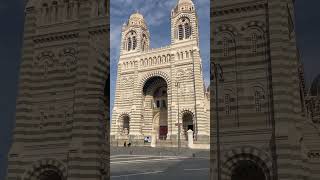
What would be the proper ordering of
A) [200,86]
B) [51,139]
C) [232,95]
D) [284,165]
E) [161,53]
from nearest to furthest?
[284,165] → [232,95] → [51,139] → [200,86] → [161,53]

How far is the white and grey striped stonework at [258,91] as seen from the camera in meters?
12.4

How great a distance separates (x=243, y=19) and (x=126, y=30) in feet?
146

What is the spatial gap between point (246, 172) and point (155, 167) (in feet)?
52.0

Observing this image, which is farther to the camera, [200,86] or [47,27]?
[200,86]

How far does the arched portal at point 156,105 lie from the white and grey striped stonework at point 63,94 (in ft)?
123

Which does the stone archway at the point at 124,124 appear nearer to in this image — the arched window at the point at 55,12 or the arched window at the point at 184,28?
the arched window at the point at 184,28

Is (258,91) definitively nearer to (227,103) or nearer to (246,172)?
(227,103)

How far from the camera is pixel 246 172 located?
13.3 meters

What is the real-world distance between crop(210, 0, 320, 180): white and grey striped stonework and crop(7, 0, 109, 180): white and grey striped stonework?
433 centimetres

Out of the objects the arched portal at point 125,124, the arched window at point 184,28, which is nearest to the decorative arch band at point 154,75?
the arched portal at point 125,124

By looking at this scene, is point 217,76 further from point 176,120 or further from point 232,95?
point 176,120

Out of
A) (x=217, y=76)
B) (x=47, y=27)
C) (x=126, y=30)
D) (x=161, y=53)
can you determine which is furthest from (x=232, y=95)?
(x=126, y=30)

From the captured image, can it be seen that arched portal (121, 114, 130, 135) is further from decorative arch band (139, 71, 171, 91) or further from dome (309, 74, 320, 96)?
dome (309, 74, 320, 96)

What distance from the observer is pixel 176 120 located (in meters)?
49.4
